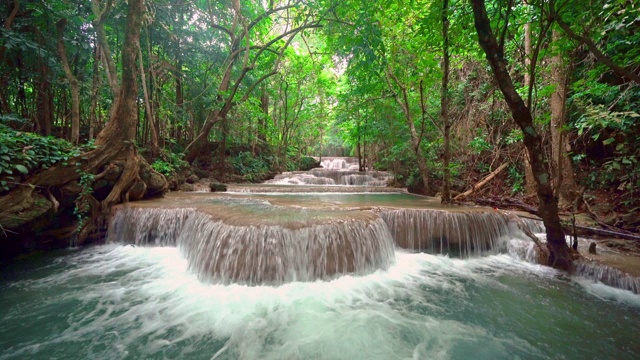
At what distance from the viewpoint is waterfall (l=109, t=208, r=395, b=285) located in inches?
160

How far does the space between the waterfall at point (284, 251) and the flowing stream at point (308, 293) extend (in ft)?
0.07

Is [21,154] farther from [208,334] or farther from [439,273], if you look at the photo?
[439,273]

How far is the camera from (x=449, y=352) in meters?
2.63

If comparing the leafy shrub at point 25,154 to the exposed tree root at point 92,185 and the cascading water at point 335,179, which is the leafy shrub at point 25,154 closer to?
the exposed tree root at point 92,185

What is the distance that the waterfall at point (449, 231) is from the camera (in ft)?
18.3

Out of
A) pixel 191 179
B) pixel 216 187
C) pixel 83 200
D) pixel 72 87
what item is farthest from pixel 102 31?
pixel 191 179

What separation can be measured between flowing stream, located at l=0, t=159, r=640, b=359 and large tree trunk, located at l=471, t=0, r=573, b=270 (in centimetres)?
115

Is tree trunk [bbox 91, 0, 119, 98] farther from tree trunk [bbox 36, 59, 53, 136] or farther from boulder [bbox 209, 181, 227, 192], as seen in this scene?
boulder [bbox 209, 181, 227, 192]

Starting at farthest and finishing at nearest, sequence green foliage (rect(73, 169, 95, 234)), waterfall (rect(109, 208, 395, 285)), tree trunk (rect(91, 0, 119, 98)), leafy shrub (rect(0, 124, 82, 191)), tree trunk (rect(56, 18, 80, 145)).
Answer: tree trunk (rect(56, 18, 80, 145)) < tree trunk (rect(91, 0, 119, 98)) < green foliage (rect(73, 169, 95, 234)) < waterfall (rect(109, 208, 395, 285)) < leafy shrub (rect(0, 124, 82, 191))

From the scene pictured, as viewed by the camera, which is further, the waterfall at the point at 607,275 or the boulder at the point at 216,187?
the boulder at the point at 216,187

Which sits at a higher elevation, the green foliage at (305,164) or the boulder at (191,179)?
the green foliage at (305,164)

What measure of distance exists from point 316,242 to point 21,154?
5.06 metres

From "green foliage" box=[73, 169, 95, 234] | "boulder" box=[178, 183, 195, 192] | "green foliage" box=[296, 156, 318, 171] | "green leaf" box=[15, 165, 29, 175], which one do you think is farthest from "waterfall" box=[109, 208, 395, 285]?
"green foliage" box=[296, 156, 318, 171]

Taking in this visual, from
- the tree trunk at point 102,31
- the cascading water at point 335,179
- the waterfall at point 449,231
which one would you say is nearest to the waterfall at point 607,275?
the waterfall at point 449,231
